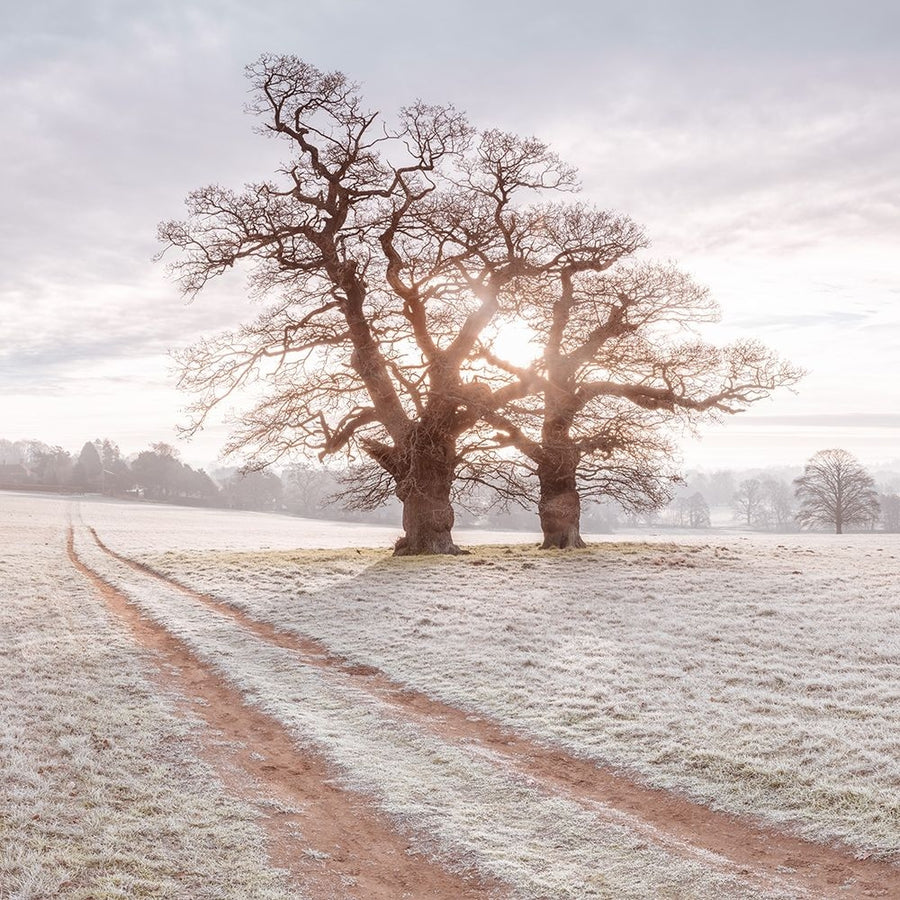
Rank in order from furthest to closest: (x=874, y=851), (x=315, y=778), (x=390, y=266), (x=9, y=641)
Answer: (x=390, y=266) < (x=9, y=641) < (x=315, y=778) < (x=874, y=851)

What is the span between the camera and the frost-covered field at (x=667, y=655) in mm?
7797

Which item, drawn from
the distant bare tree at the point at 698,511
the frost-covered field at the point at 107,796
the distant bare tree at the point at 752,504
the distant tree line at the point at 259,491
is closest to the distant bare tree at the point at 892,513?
the distant tree line at the point at 259,491

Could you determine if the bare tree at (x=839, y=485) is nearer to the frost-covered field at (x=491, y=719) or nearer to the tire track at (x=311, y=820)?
the frost-covered field at (x=491, y=719)

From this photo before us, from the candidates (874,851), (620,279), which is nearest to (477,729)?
(874,851)

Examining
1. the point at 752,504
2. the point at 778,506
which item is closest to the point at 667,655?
the point at 778,506

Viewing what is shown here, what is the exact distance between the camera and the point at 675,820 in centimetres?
703

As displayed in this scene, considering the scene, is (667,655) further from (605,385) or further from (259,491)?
(259,491)

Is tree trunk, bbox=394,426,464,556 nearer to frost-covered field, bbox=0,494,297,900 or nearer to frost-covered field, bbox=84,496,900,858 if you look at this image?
frost-covered field, bbox=84,496,900,858

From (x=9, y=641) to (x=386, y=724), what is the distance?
27.9 ft

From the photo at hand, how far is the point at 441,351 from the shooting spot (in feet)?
85.3

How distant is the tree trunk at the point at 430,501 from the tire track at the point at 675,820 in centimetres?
1490

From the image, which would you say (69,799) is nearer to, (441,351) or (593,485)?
(441,351)

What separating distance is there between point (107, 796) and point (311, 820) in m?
2.14

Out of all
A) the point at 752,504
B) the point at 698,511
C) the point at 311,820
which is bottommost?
the point at 698,511
